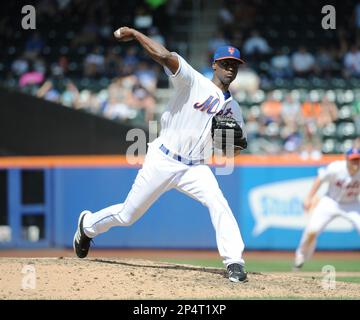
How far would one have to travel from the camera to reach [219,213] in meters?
7.03

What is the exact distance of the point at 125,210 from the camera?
7.23m

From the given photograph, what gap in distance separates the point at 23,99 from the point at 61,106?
717mm

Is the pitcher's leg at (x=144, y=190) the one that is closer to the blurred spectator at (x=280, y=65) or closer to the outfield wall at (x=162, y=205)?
the outfield wall at (x=162, y=205)

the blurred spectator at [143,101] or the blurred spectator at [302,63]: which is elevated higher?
the blurred spectator at [302,63]

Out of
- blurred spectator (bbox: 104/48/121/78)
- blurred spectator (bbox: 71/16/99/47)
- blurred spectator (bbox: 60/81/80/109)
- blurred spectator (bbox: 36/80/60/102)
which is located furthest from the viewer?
blurred spectator (bbox: 71/16/99/47)

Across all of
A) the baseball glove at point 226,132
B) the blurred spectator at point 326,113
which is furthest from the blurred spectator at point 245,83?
the baseball glove at point 226,132

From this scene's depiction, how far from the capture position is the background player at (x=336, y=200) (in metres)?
10.9

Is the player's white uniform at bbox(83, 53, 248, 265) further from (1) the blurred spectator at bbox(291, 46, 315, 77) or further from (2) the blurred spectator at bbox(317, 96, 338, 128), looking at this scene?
(1) the blurred spectator at bbox(291, 46, 315, 77)

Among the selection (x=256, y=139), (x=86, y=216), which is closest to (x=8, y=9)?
(x=256, y=139)

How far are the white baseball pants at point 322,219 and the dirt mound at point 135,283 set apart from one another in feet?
10.0

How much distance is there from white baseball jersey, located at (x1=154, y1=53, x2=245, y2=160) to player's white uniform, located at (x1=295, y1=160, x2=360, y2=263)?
4.15m

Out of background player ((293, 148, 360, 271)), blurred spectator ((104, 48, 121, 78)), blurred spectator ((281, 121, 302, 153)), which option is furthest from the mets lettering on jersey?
blurred spectator ((104, 48, 121, 78))

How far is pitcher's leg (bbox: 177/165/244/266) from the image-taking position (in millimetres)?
7023

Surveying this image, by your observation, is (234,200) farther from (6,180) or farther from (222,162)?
(6,180)
